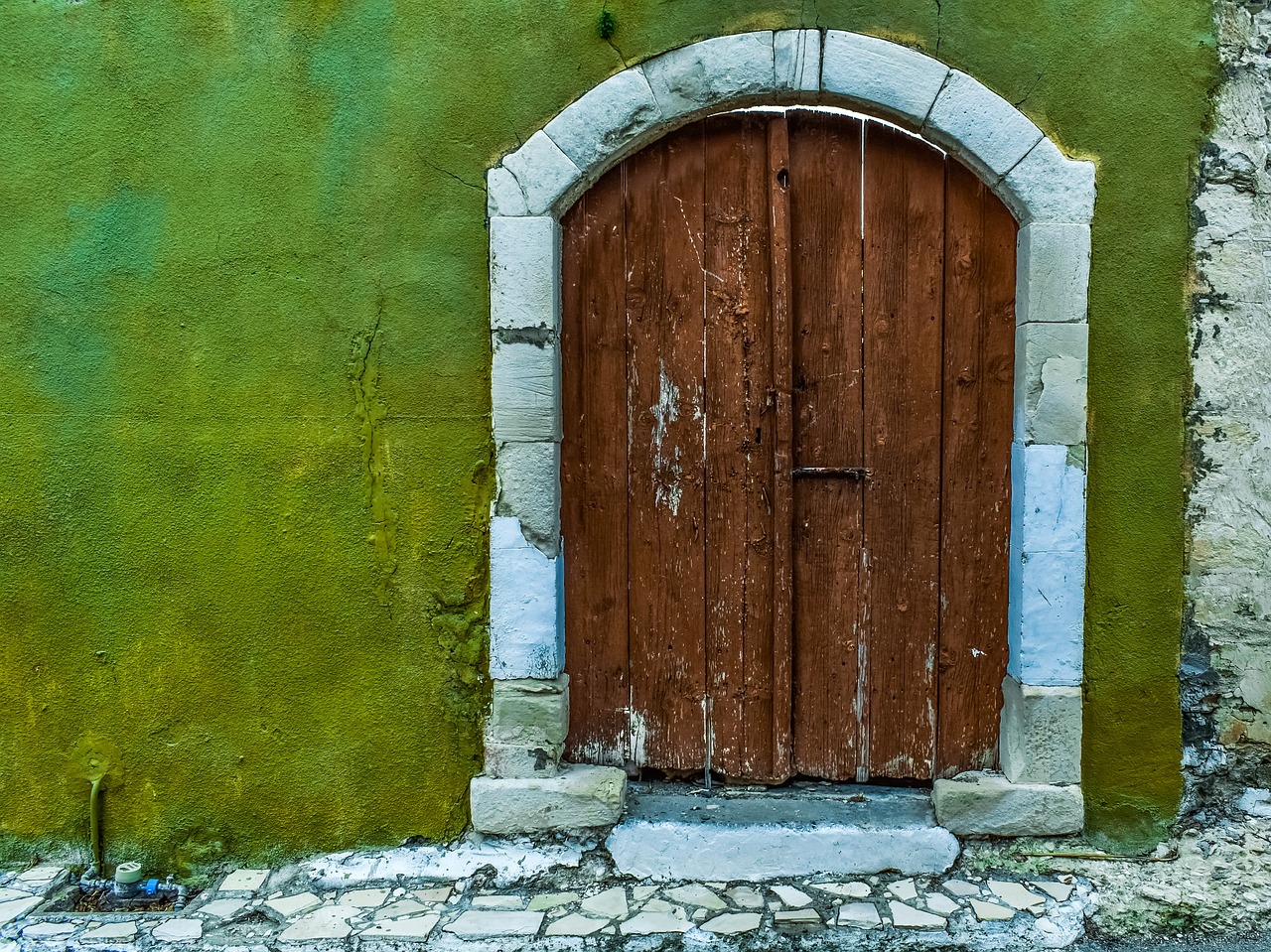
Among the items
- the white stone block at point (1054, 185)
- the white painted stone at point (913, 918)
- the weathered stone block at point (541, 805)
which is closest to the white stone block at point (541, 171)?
the white stone block at point (1054, 185)

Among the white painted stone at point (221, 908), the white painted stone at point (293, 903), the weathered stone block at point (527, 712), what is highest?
the weathered stone block at point (527, 712)

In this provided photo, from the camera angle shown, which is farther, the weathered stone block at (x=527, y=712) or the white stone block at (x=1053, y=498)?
the weathered stone block at (x=527, y=712)

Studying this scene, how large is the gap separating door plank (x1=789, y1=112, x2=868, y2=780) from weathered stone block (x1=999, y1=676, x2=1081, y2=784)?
1.54ft

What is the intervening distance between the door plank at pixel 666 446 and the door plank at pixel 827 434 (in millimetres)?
304

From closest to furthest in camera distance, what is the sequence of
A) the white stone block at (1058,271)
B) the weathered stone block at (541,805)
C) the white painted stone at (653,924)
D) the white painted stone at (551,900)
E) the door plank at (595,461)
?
the white painted stone at (653,924) → the white painted stone at (551,900) → the white stone block at (1058,271) → the weathered stone block at (541,805) → the door plank at (595,461)

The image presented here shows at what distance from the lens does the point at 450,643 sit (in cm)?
276

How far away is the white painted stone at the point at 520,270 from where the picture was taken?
266cm

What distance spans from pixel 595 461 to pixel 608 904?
1254 millimetres

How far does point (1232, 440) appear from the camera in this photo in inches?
104

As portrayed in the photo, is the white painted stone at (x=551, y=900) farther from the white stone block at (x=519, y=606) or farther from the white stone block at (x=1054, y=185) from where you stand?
the white stone block at (x=1054, y=185)

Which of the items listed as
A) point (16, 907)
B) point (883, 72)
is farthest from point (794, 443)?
point (16, 907)

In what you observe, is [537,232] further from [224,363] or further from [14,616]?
[14,616]

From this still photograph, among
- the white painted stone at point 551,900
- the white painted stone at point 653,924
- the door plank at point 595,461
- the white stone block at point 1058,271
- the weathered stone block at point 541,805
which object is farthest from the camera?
the door plank at point 595,461

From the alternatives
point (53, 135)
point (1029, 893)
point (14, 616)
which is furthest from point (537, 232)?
point (1029, 893)
